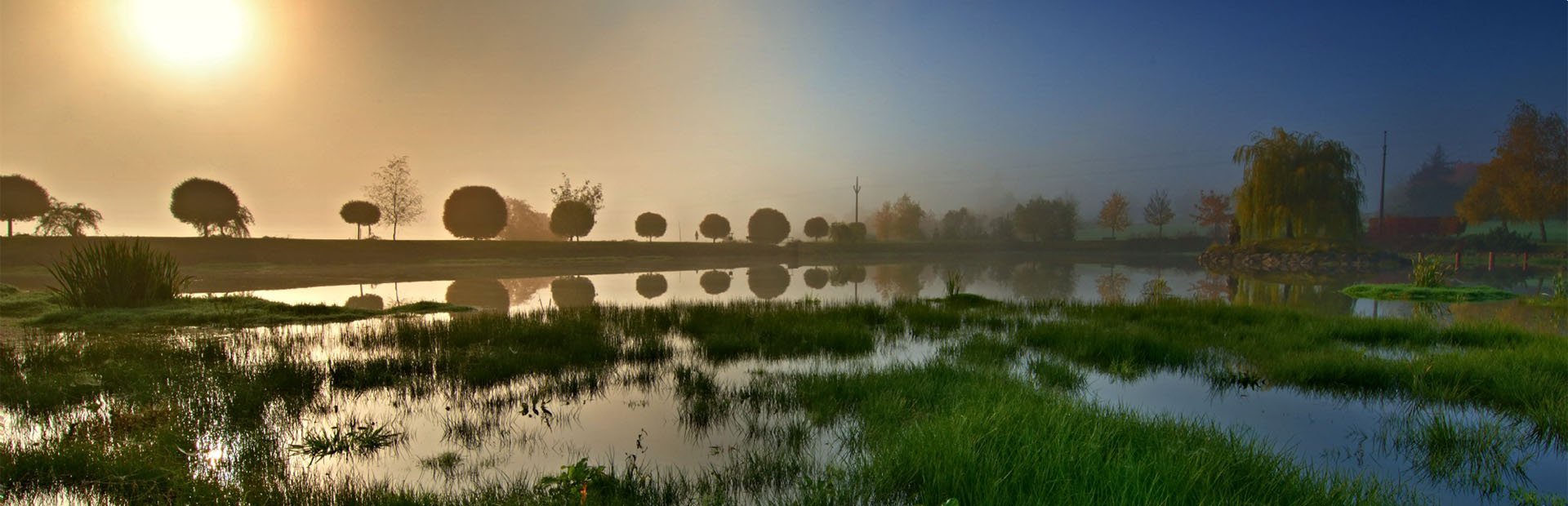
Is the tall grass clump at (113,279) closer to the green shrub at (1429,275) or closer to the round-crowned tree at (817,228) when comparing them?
the green shrub at (1429,275)

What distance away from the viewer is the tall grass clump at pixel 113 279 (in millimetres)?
12430

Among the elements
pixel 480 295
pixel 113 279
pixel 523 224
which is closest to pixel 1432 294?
pixel 480 295

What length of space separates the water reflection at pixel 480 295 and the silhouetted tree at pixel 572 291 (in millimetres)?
1482

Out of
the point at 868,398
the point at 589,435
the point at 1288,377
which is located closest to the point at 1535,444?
the point at 1288,377

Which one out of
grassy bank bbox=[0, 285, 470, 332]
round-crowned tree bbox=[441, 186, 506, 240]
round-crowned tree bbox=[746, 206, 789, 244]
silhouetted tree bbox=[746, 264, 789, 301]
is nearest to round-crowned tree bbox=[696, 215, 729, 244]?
round-crowned tree bbox=[746, 206, 789, 244]

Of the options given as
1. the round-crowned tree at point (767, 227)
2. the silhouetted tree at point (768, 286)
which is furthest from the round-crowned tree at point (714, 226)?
the silhouetted tree at point (768, 286)

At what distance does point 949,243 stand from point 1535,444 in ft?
248

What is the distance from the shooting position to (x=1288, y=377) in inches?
270

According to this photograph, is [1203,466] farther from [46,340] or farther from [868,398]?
[46,340]

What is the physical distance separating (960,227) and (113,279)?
303 ft

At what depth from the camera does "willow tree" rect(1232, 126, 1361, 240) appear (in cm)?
3819

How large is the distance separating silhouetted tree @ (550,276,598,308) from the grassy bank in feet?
11.6

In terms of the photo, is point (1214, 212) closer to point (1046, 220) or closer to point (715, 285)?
point (1046, 220)

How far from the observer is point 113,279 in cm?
1259
